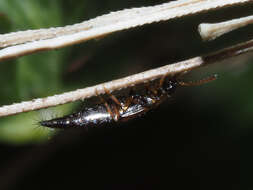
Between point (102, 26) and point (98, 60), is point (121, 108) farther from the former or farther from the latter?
point (102, 26)

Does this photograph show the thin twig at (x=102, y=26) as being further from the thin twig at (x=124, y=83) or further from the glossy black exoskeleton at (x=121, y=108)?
the glossy black exoskeleton at (x=121, y=108)

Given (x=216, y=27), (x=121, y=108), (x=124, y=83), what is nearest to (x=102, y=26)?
(x=124, y=83)

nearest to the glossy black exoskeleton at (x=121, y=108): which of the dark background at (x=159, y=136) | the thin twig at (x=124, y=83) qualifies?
the dark background at (x=159, y=136)

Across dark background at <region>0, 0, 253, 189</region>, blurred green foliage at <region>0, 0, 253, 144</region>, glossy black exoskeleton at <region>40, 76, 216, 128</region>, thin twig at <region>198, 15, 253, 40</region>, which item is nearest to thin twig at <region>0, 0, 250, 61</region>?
thin twig at <region>198, 15, 253, 40</region>

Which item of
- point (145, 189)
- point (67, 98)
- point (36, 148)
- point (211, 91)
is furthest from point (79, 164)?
point (67, 98)

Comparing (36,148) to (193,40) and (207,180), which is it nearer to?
(207,180)

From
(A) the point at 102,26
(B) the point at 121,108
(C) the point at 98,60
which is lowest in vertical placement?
(A) the point at 102,26
